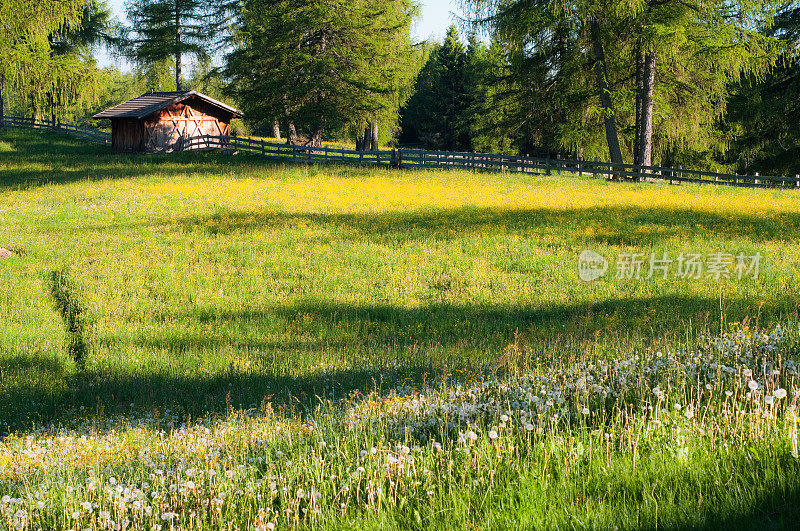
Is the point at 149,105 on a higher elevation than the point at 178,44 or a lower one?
lower

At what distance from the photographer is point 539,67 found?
32.4 m

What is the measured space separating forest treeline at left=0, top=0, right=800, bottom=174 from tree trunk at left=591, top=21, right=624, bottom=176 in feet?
0.27

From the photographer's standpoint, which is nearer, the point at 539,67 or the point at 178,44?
the point at 539,67

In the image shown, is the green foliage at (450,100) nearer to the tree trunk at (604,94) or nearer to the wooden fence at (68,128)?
the tree trunk at (604,94)

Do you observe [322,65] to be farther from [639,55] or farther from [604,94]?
[639,55]

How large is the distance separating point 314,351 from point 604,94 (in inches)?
1061

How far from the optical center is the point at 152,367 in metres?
9.25

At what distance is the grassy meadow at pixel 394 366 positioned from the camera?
148 inches

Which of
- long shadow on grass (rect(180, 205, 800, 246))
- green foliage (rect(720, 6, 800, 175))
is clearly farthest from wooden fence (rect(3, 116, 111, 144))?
green foliage (rect(720, 6, 800, 175))

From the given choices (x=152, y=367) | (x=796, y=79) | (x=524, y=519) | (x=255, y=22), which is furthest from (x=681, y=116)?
(x=524, y=519)

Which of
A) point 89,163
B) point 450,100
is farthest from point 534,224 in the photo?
point 450,100

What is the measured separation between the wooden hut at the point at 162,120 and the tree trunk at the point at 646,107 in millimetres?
28646

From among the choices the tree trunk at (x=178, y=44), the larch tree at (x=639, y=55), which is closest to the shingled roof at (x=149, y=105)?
the tree trunk at (x=178, y=44)

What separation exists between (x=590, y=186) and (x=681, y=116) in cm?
784
